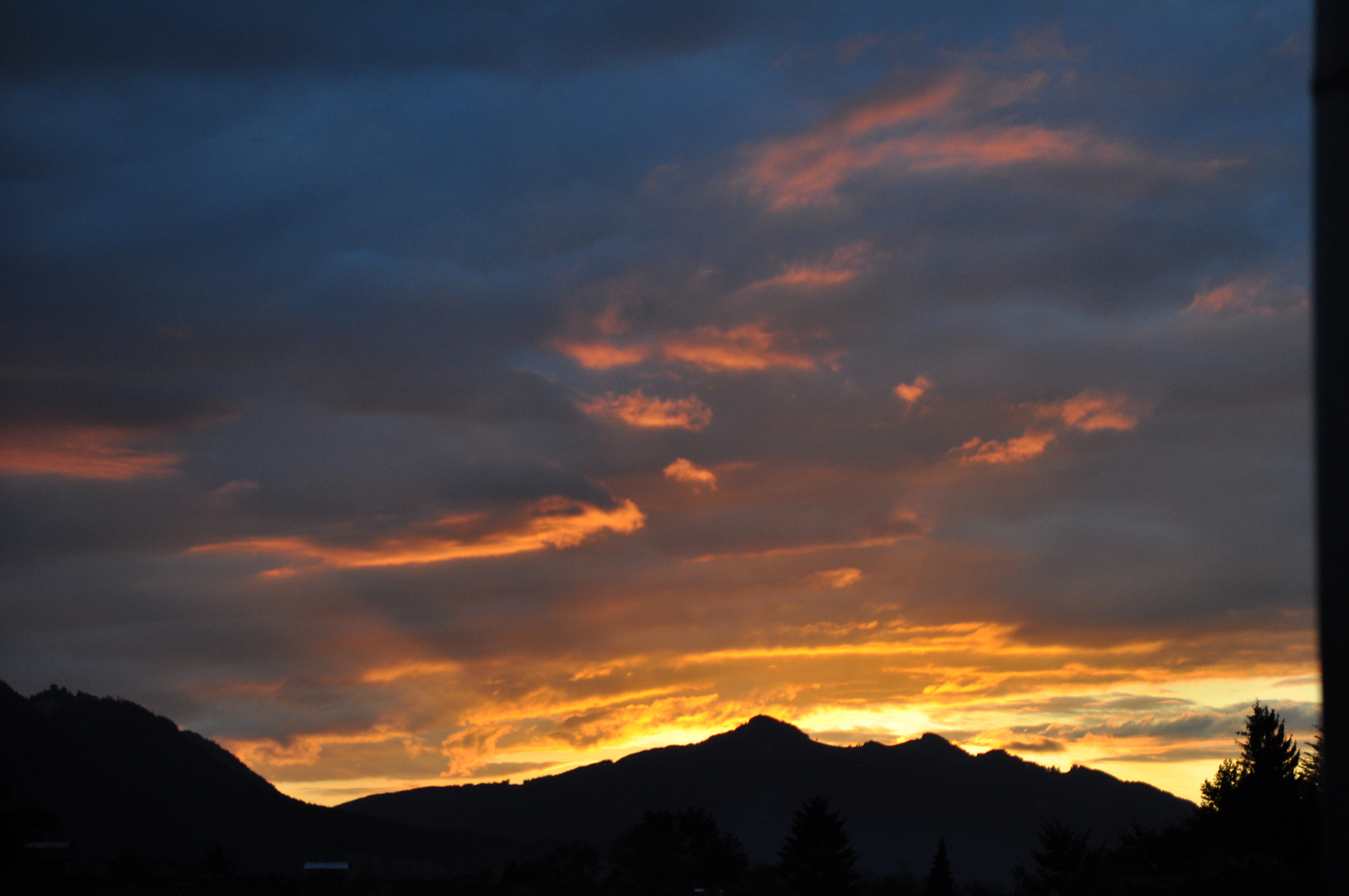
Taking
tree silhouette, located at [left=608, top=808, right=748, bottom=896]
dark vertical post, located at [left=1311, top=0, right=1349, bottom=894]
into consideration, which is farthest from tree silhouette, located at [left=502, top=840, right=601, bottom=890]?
dark vertical post, located at [left=1311, top=0, right=1349, bottom=894]

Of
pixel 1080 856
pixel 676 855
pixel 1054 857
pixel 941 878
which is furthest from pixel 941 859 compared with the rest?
pixel 1080 856

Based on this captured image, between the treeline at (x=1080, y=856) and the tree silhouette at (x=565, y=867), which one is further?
the tree silhouette at (x=565, y=867)

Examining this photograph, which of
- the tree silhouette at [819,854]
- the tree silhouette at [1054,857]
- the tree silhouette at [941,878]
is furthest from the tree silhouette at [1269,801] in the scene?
the tree silhouette at [819,854]

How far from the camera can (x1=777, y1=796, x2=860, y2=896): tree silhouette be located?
139875 millimetres

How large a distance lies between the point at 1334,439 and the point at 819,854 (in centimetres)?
14665

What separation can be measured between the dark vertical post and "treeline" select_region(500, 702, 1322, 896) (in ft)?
2.44

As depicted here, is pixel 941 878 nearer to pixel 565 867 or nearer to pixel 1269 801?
pixel 565 867

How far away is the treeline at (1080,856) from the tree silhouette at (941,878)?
0.19 m

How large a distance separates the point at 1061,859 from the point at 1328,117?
111913 millimetres

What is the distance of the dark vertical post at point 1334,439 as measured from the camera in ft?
14.1

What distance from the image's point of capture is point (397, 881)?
69.8 metres

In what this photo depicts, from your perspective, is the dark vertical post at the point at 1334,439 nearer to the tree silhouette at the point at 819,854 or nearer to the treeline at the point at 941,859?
the treeline at the point at 941,859

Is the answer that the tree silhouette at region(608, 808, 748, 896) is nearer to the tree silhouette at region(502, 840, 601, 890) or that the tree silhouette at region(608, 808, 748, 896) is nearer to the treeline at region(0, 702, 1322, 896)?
the treeline at region(0, 702, 1322, 896)

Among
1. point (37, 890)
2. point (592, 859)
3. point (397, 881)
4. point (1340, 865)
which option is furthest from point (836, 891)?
point (1340, 865)
